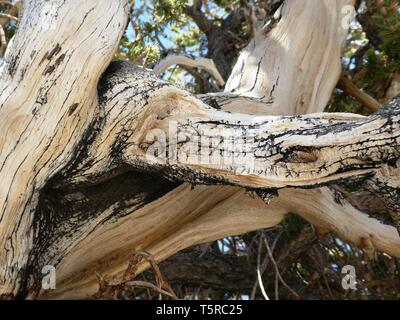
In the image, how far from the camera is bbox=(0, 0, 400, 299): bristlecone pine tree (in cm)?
175

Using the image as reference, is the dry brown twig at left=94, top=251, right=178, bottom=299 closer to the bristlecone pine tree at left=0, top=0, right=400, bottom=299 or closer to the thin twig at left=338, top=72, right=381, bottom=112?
the bristlecone pine tree at left=0, top=0, right=400, bottom=299

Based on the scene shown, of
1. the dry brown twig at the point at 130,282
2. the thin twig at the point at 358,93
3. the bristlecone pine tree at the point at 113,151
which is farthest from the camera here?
the thin twig at the point at 358,93

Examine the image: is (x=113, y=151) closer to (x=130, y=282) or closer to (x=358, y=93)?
(x=130, y=282)

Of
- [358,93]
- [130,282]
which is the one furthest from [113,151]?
[358,93]

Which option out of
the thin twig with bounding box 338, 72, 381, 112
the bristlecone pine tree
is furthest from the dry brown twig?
the thin twig with bounding box 338, 72, 381, 112

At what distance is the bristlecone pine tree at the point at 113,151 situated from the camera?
5.75ft

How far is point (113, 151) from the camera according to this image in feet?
6.30

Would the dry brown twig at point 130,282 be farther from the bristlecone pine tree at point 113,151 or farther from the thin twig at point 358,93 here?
the thin twig at point 358,93

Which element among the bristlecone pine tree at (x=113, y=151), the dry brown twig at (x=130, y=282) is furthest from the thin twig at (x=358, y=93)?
the dry brown twig at (x=130, y=282)

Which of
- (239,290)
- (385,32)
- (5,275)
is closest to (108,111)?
(5,275)

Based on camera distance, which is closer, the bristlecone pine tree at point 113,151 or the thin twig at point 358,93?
the bristlecone pine tree at point 113,151

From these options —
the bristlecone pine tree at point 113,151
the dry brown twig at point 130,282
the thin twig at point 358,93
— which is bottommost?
the dry brown twig at point 130,282

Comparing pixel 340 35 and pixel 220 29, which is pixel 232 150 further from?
pixel 220 29
